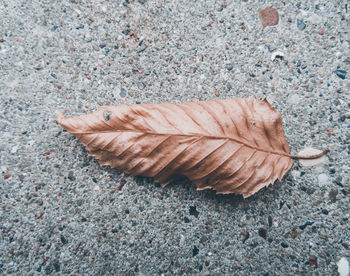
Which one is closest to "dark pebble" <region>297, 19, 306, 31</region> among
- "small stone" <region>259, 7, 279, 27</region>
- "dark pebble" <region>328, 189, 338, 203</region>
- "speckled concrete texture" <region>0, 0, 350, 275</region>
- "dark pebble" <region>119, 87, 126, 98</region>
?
"speckled concrete texture" <region>0, 0, 350, 275</region>

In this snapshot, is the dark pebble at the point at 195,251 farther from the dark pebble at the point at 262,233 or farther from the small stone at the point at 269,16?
the small stone at the point at 269,16

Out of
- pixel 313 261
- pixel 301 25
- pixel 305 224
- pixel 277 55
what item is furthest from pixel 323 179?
pixel 301 25

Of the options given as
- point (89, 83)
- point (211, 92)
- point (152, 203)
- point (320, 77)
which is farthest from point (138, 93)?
point (320, 77)

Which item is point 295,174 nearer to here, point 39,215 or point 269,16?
point 269,16

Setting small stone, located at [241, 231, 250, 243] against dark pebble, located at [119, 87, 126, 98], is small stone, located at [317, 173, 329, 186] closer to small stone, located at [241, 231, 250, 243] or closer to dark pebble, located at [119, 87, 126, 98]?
small stone, located at [241, 231, 250, 243]

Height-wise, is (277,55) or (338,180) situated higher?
(277,55)

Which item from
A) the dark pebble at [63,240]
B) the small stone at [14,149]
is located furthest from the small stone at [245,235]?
the small stone at [14,149]

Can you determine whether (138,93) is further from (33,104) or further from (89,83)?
(33,104)
